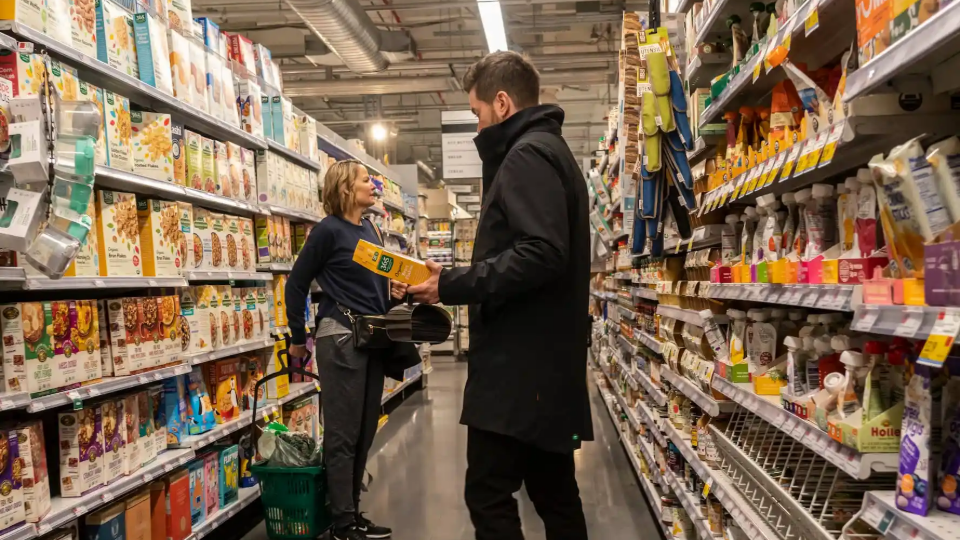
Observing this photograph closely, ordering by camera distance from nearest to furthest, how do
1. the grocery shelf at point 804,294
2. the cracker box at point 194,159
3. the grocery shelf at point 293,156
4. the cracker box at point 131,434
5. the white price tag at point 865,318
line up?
the white price tag at point 865,318
the grocery shelf at point 804,294
the cracker box at point 131,434
the cracker box at point 194,159
the grocery shelf at point 293,156

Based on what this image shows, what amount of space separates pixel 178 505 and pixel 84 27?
6.53ft

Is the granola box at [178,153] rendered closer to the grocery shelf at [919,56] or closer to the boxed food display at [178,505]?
the boxed food display at [178,505]

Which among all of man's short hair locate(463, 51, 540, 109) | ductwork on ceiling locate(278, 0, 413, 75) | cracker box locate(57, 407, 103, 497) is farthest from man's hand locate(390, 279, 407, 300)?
ductwork on ceiling locate(278, 0, 413, 75)

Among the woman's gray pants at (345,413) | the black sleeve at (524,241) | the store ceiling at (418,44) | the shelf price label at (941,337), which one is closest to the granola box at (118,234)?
the woman's gray pants at (345,413)

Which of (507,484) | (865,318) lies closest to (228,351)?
(507,484)

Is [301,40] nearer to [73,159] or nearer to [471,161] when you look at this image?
[471,161]

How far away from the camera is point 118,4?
296cm

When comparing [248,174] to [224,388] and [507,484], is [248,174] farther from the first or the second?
[507,484]

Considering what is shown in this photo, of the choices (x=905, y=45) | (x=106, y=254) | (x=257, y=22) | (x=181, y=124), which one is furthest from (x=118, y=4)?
(x=257, y=22)

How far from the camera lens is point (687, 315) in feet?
9.68

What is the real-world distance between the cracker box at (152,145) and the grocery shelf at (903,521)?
2.82m

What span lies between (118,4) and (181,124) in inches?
24.2

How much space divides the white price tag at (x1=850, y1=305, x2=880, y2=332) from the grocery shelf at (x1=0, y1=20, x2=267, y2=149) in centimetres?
242

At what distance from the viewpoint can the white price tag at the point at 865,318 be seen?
1.26 m
